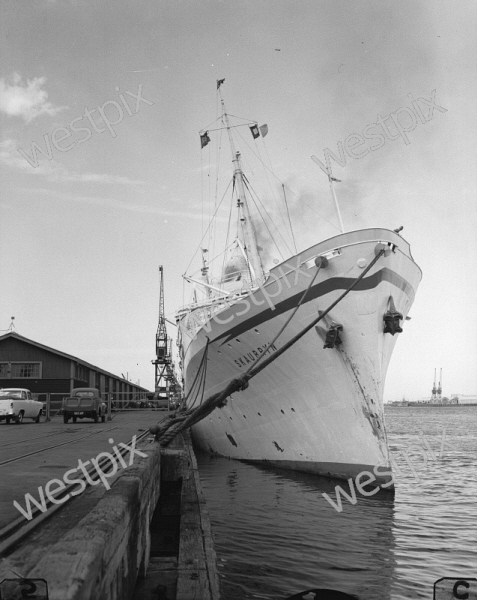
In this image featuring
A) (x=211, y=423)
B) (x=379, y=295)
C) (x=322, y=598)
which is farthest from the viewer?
(x=211, y=423)

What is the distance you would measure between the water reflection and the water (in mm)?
15

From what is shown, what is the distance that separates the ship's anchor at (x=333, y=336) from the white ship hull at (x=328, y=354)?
0.27m

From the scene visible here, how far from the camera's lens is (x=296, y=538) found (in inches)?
364

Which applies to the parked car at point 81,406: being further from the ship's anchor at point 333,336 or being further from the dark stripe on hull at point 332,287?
the ship's anchor at point 333,336

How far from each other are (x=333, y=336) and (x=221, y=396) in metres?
5.11

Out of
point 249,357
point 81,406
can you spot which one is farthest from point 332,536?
point 81,406

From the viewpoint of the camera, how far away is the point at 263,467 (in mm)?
16422

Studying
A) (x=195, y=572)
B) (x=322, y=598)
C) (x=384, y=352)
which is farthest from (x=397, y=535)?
(x=322, y=598)

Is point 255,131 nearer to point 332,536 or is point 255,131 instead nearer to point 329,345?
point 329,345

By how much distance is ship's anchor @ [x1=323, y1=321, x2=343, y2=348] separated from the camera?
13.3 meters

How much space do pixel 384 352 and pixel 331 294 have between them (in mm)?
1992

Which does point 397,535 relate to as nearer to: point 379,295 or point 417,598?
point 417,598
